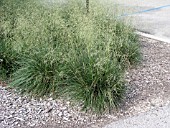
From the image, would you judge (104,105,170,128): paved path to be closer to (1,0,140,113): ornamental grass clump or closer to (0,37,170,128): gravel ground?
(0,37,170,128): gravel ground

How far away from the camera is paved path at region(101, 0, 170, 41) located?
336 inches

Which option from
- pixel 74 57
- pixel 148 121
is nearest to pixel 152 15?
pixel 74 57

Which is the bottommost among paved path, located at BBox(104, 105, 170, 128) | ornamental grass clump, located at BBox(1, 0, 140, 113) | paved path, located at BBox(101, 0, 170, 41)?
paved path, located at BBox(101, 0, 170, 41)

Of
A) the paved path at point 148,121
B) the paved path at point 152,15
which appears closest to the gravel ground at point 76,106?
the paved path at point 148,121

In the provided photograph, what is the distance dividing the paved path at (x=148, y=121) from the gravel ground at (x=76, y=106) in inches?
4.9

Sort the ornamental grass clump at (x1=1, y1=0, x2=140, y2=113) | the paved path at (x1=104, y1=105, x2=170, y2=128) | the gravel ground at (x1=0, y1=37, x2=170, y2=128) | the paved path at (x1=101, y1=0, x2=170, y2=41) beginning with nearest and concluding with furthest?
the paved path at (x1=104, y1=105, x2=170, y2=128), the gravel ground at (x1=0, y1=37, x2=170, y2=128), the ornamental grass clump at (x1=1, y1=0, x2=140, y2=113), the paved path at (x1=101, y1=0, x2=170, y2=41)

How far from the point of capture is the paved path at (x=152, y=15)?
8543 mm

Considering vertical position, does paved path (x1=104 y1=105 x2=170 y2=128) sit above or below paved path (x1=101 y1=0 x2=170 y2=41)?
above

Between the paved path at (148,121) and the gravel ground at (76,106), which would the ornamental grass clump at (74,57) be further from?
the paved path at (148,121)

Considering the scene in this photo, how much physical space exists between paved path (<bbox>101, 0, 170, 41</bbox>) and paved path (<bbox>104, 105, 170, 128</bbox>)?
11.4 feet

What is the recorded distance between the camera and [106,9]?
6766 millimetres

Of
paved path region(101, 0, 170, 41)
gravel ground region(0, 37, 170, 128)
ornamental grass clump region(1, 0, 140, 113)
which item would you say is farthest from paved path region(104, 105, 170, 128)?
paved path region(101, 0, 170, 41)

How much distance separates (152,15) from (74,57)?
242 inches

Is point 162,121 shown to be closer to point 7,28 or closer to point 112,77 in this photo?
point 112,77
